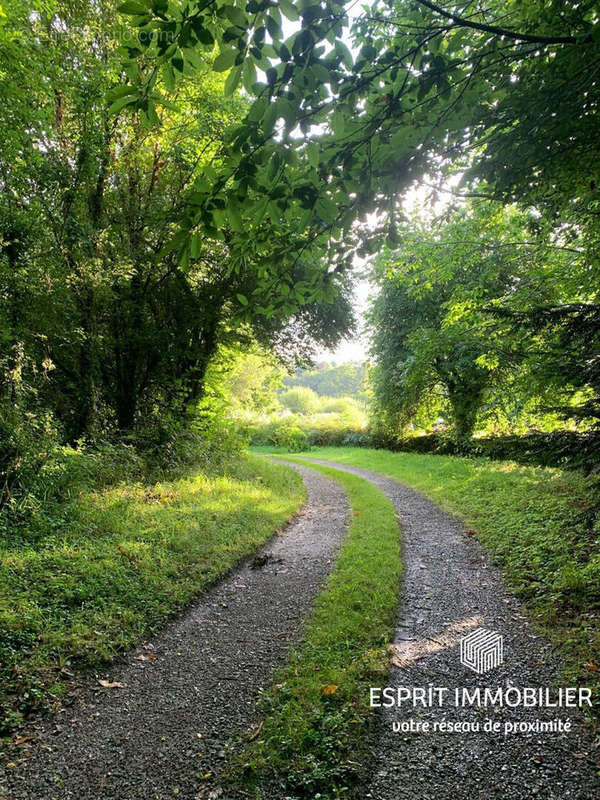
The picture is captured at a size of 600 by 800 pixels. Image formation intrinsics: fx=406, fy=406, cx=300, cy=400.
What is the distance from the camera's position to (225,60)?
4.90 ft

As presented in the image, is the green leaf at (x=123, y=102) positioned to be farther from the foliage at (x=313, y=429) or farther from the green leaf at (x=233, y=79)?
the foliage at (x=313, y=429)

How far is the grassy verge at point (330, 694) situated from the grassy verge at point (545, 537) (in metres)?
1.55

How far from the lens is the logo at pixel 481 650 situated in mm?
3514

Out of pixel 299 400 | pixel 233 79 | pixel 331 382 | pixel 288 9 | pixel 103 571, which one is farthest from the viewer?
pixel 331 382

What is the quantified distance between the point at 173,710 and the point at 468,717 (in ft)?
7.21

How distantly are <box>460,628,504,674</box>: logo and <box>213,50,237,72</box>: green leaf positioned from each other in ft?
14.4

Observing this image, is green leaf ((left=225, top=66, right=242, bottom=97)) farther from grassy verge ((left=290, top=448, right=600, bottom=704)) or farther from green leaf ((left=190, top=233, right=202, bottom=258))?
grassy verge ((left=290, top=448, right=600, bottom=704))

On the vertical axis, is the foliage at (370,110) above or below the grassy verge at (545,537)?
above

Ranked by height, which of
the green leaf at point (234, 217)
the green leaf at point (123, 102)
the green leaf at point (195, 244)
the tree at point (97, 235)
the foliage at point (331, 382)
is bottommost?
the green leaf at point (195, 244)

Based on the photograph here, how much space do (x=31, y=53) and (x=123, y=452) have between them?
680cm

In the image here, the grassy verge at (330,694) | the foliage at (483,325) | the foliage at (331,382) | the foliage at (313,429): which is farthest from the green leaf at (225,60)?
the foliage at (331,382)

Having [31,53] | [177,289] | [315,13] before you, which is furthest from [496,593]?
[31,53]

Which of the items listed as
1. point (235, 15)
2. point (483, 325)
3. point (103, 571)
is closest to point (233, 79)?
point (235, 15)

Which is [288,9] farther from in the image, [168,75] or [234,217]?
[234,217]
